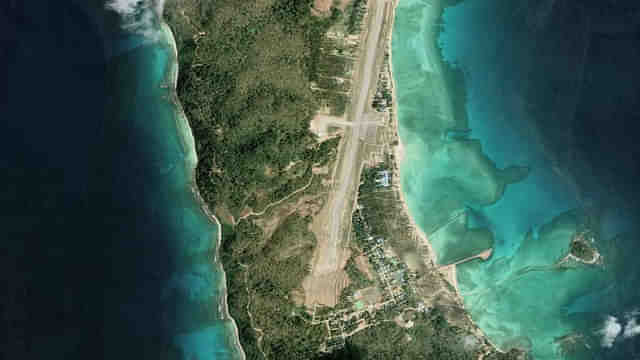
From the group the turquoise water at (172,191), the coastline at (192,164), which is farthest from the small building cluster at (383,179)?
the turquoise water at (172,191)

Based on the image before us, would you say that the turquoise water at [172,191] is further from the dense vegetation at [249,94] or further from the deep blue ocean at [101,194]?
the dense vegetation at [249,94]

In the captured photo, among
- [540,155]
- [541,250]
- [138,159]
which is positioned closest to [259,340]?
[138,159]

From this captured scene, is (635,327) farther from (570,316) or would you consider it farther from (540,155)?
(540,155)

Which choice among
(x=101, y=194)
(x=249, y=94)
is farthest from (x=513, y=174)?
(x=101, y=194)

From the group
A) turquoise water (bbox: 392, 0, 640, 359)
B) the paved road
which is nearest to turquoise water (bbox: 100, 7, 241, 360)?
the paved road

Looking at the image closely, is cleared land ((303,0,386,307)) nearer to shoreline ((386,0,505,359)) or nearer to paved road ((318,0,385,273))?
paved road ((318,0,385,273))
